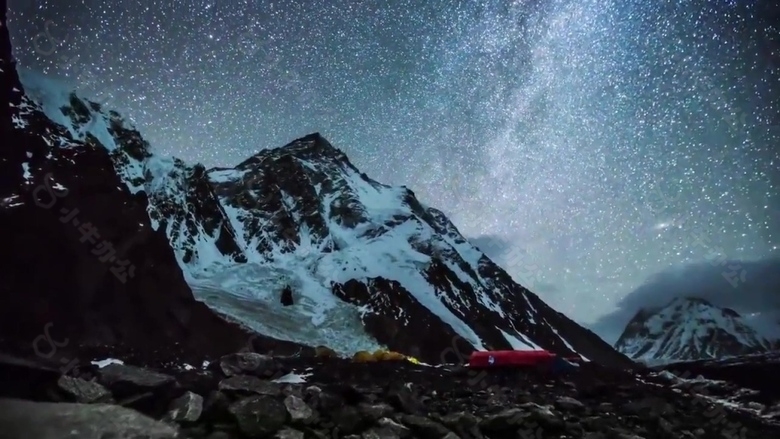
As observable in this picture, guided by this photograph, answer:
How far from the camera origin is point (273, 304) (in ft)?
292

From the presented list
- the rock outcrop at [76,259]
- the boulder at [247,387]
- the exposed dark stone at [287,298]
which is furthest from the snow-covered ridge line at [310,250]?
the boulder at [247,387]

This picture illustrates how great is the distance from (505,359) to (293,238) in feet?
399

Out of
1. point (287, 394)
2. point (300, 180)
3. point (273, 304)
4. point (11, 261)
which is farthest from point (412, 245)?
point (287, 394)

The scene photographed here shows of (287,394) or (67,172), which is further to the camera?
(67,172)

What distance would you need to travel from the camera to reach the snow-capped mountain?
168ft

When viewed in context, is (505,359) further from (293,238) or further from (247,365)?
(293,238)

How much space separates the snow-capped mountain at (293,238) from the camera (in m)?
51.2

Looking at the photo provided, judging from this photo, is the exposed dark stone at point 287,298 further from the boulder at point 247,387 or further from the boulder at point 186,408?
the boulder at point 186,408

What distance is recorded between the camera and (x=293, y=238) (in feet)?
456

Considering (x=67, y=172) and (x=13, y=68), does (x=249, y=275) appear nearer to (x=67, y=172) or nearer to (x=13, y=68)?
(x=67, y=172)

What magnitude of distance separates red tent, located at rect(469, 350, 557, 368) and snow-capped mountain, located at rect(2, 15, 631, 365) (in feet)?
108

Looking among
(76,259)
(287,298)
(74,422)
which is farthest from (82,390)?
(287,298)

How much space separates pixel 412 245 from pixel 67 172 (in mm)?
118222

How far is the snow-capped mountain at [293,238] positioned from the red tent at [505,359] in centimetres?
3282
